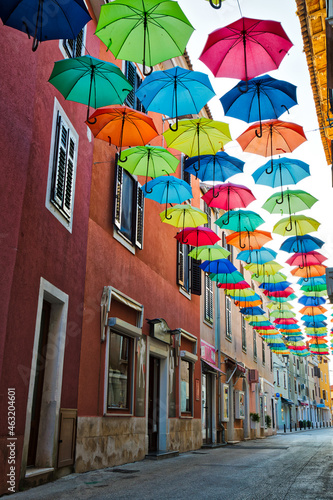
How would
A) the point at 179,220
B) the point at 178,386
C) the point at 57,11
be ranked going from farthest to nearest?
the point at 178,386 → the point at 179,220 → the point at 57,11

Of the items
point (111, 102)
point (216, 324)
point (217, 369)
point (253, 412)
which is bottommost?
point (253, 412)

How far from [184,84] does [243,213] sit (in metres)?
4.98

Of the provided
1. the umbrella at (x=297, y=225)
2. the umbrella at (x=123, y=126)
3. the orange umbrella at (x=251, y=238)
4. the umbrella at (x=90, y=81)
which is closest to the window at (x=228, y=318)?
the orange umbrella at (x=251, y=238)

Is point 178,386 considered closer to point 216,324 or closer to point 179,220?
point 179,220

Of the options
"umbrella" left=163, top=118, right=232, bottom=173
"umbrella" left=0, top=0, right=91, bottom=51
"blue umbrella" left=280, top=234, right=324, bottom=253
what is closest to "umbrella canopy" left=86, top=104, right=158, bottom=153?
"umbrella" left=163, top=118, right=232, bottom=173

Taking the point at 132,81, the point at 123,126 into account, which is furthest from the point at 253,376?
the point at 123,126

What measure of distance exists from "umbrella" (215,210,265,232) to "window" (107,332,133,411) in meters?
3.93

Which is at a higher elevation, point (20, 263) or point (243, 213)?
point (243, 213)

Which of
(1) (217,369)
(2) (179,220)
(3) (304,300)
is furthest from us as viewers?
(3) (304,300)

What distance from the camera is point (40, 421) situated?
273 inches

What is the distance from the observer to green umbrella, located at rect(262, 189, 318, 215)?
1162 cm

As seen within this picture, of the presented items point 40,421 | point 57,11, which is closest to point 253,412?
point 40,421

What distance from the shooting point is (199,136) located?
349 inches

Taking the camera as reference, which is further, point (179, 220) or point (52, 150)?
point (179, 220)
